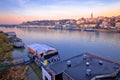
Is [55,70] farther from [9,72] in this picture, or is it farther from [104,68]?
[9,72]

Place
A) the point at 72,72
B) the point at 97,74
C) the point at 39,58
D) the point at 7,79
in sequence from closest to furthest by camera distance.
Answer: the point at 97,74 → the point at 72,72 → the point at 7,79 → the point at 39,58

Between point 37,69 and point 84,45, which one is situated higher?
point 84,45

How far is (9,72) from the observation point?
32.8 feet

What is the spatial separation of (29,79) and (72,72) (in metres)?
4.91

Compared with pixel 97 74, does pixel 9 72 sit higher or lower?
lower

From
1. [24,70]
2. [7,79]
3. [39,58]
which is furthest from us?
[39,58]

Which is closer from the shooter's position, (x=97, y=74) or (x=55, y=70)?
(x=97, y=74)

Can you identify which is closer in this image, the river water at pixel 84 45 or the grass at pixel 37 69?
the grass at pixel 37 69

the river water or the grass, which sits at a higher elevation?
the river water

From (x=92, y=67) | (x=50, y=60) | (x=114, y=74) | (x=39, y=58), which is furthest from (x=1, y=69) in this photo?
(x=114, y=74)

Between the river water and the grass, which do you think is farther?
the river water

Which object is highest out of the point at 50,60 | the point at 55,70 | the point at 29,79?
the point at 55,70

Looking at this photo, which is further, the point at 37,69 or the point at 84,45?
the point at 84,45

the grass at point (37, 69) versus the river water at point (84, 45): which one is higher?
the river water at point (84, 45)
